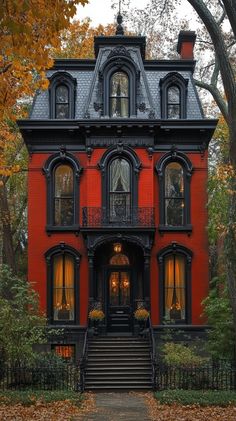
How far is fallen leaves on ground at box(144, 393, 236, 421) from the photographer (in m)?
15.1

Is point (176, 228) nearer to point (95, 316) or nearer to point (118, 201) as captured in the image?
point (118, 201)

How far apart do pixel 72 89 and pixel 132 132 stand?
11.4 ft

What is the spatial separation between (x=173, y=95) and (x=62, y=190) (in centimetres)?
627

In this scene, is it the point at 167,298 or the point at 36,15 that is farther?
the point at 167,298

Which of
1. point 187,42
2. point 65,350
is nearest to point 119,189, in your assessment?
point 65,350

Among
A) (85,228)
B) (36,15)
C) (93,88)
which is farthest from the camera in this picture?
(93,88)

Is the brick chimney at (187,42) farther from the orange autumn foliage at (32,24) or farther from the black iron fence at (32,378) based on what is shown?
the orange autumn foliage at (32,24)

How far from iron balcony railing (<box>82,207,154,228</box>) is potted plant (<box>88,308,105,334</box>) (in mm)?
3332

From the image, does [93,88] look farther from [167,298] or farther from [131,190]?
[167,298]

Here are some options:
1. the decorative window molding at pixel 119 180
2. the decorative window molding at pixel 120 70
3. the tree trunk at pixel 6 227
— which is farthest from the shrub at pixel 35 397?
the tree trunk at pixel 6 227

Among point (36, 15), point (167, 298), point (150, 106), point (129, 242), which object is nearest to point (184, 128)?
point (150, 106)

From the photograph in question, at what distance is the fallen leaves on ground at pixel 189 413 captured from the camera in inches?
593

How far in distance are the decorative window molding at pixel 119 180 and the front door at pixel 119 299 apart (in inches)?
95.9

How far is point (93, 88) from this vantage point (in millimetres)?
28406
